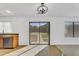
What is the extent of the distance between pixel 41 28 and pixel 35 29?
0.12 metres

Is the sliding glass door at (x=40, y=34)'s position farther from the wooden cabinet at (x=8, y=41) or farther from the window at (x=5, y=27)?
the window at (x=5, y=27)

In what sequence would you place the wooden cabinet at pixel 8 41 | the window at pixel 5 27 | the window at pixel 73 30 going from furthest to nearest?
the window at pixel 5 27
the wooden cabinet at pixel 8 41
the window at pixel 73 30

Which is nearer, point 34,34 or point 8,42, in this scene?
point 34,34

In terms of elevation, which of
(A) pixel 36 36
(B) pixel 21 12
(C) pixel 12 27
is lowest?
(A) pixel 36 36

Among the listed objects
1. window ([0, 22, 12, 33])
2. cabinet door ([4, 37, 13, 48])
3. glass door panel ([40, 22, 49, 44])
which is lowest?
cabinet door ([4, 37, 13, 48])

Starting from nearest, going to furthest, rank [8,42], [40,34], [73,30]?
[73,30] < [40,34] < [8,42]

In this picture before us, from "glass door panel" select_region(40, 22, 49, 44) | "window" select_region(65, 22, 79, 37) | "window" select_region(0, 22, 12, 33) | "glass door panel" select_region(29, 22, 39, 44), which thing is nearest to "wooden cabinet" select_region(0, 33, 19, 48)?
"window" select_region(0, 22, 12, 33)

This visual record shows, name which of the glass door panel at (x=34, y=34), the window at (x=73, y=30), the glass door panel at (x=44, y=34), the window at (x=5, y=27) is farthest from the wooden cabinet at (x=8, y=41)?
the window at (x=73, y=30)

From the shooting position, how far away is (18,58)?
0.80m

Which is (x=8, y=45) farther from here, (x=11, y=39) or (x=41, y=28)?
(x=41, y=28)

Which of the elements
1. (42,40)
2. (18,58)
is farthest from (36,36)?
(18,58)

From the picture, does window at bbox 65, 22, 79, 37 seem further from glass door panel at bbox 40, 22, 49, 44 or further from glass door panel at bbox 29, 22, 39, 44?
glass door panel at bbox 29, 22, 39, 44

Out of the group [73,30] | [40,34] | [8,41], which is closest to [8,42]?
[8,41]

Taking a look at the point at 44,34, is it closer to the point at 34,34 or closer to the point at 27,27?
the point at 34,34
